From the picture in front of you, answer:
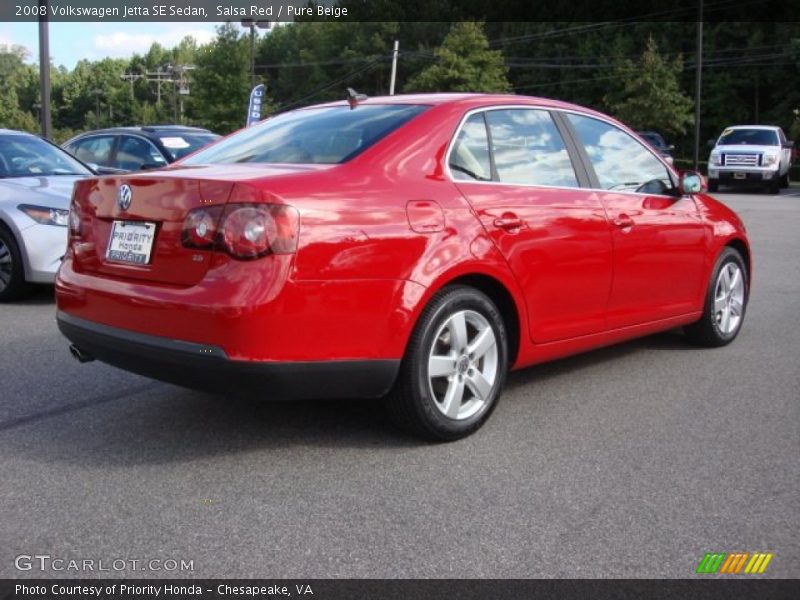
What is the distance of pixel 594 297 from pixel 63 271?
2757 mm

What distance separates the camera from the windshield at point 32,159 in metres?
8.61

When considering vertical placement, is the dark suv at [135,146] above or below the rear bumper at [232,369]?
above

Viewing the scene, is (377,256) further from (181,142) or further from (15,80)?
(15,80)

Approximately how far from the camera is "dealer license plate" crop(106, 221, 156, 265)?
3.84m

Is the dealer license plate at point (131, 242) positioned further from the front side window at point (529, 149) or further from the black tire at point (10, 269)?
the black tire at point (10, 269)

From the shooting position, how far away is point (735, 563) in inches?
118

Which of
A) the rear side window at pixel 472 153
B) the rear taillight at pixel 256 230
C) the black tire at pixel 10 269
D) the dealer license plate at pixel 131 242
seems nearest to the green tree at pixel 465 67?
the black tire at pixel 10 269

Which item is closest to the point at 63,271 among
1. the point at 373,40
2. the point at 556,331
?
the point at 556,331

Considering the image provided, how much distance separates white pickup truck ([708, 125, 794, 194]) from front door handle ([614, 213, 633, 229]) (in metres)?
24.1

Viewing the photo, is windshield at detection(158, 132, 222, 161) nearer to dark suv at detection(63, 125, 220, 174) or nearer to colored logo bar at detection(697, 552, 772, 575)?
dark suv at detection(63, 125, 220, 174)

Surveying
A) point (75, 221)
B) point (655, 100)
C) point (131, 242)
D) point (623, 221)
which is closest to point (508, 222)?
point (623, 221)

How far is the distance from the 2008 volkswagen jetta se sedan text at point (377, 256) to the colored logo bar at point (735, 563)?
4.64 ft

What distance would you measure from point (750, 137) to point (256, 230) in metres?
27.9

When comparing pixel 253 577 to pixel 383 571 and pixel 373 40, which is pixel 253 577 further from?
pixel 373 40
